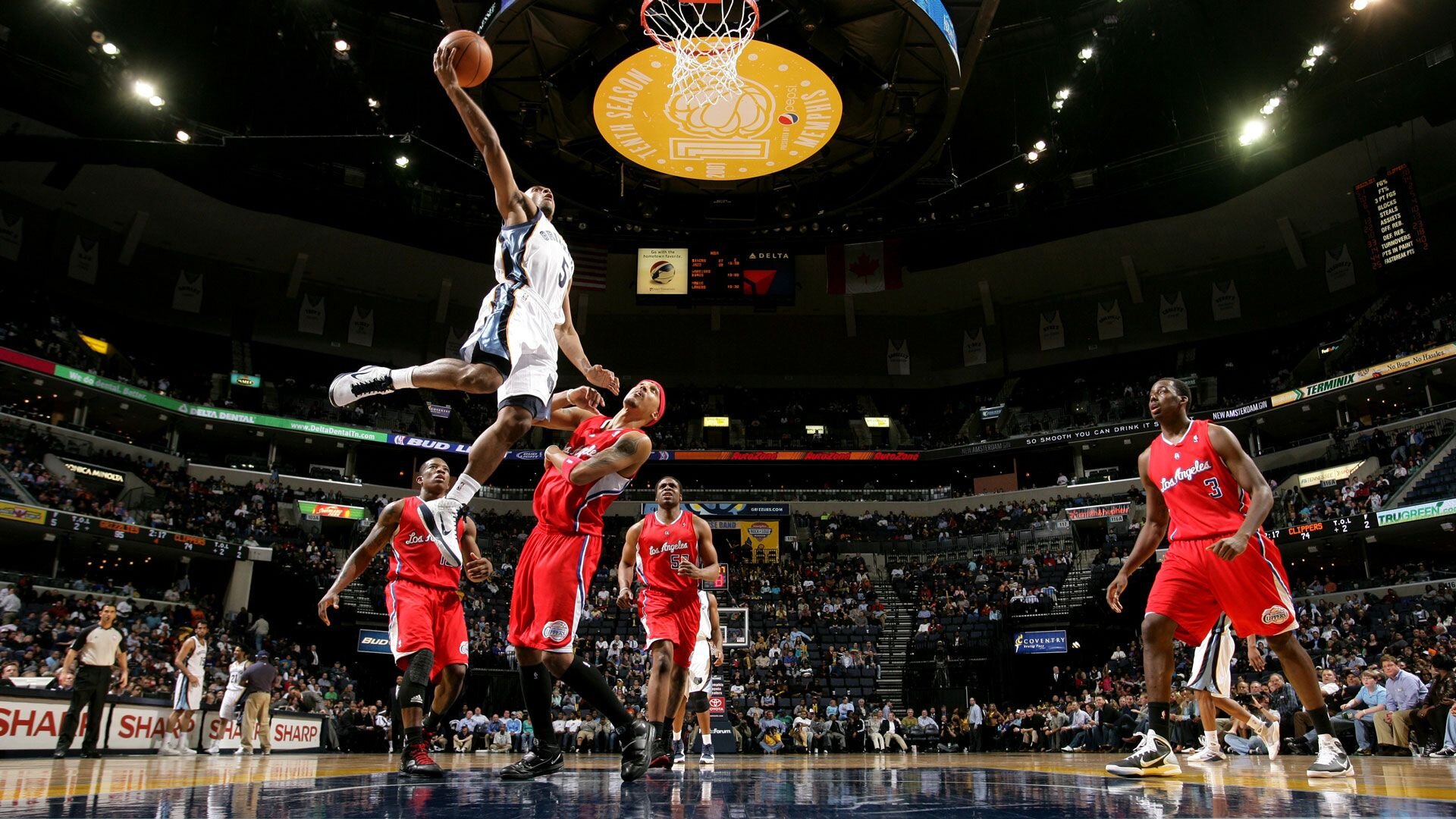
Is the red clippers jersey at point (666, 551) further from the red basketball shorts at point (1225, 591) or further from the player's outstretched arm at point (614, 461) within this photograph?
the red basketball shorts at point (1225, 591)

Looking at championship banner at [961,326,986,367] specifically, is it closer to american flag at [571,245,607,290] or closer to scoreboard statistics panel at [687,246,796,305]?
scoreboard statistics panel at [687,246,796,305]

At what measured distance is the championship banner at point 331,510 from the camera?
3247 cm

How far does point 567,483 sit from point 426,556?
7.74 feet

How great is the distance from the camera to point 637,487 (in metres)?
37.6

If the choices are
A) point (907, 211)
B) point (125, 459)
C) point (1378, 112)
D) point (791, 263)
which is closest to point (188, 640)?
point (791, 263)

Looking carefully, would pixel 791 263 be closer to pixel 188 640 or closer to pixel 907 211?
pixel 907 211

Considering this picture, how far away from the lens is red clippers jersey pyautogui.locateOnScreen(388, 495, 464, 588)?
6664 mm

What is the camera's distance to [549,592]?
476 cm

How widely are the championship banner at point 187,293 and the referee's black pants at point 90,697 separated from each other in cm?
2806

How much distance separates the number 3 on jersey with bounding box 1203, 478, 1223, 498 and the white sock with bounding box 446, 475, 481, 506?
13.5 feet

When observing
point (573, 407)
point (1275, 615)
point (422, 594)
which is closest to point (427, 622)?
point (422, 594)

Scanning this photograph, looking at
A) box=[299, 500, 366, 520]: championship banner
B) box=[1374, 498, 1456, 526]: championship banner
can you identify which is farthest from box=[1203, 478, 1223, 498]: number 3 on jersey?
box=[299, 500, 366, 520]: championship banner

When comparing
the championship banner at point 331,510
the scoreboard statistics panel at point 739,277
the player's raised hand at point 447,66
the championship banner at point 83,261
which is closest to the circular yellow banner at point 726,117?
the scoreboard statistics panel at point 739,277

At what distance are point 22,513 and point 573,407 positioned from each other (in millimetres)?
22788
